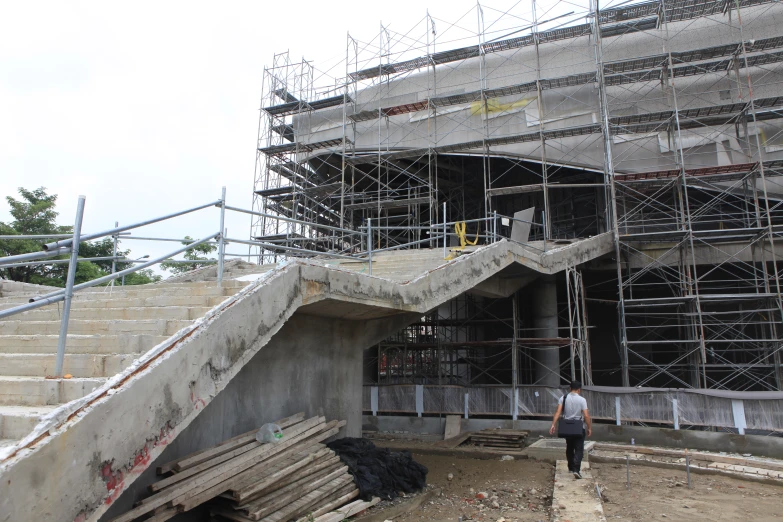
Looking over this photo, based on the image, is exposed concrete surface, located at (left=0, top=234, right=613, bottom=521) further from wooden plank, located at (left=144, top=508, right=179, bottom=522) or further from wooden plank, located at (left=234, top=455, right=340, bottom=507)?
wooden plank, located at (left=234, top=455, right=340, bottom=507)

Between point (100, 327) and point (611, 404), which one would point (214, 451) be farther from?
point (611, 404)

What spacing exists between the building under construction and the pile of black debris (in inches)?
266

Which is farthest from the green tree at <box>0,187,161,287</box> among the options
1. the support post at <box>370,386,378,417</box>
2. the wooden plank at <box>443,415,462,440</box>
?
the wooden plank at <box>443,415,462,440</box>

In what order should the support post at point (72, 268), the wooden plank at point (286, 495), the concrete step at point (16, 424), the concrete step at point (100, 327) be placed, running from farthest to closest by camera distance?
the wooden plank at point (286, 495), the concrete step at point (100, 327), the support post at point (72, 268), the concrete step at point (16, 424)

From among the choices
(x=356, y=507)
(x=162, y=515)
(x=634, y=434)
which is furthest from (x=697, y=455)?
(x=162, y=515)

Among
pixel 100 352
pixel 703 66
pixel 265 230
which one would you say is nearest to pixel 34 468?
pixel 100 352

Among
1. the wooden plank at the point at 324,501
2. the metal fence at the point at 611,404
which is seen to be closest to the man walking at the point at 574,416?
the wooden plank at the point at 324,501

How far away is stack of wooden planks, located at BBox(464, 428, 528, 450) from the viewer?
41.1 ft

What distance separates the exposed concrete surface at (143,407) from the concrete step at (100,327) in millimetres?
497

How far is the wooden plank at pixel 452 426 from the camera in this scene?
1476 cm

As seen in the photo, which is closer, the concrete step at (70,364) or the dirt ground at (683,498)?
the concrete step at (70,364)

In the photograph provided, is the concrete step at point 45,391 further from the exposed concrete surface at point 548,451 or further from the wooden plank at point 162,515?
the exposed concrete surface at point 548,451

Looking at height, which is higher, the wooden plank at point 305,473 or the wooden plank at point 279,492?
the wooden plank at point 305,473

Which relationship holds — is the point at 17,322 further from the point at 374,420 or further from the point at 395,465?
the point at 374,420
